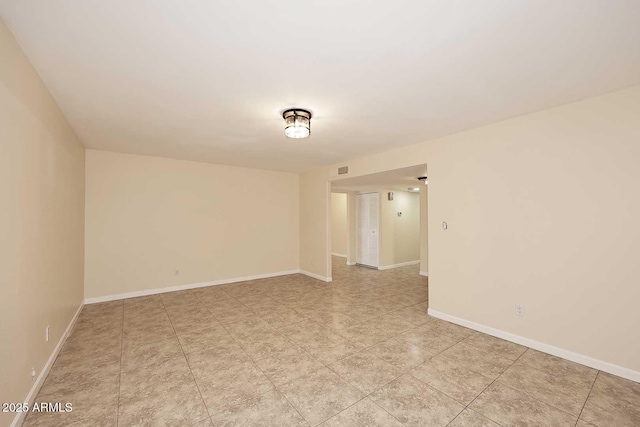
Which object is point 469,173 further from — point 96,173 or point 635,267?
point 96,173

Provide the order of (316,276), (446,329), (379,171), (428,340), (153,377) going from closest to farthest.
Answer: (153,377), (428,340), (446,329), (379,171), (316,276)

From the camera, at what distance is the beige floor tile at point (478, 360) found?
2.36 meters

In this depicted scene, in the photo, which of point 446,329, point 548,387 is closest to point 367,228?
point 446,329

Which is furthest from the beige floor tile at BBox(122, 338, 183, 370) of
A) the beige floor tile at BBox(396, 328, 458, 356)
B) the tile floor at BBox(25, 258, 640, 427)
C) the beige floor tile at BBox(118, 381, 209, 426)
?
the beige floor tile at BBox(396, 328, 458, 356)

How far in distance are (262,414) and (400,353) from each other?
150 cm

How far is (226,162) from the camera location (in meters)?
5.31

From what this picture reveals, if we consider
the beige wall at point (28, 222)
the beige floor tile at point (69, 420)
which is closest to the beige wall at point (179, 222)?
the beige wall at point (28, 222)

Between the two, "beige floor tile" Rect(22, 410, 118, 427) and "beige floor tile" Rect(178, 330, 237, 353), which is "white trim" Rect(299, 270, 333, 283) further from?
"beige floor tile" Rect(22, 410, 118, 427)

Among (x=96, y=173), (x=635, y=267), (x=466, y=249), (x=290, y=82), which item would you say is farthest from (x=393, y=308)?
(x=96, y=173)

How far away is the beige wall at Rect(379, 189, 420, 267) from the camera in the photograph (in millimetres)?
7148

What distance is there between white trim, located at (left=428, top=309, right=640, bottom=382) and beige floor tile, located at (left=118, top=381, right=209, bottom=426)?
311 cm

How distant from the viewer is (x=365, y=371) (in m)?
2.35

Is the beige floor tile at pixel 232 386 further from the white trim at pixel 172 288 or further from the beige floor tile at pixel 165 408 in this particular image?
the white trim at pixel 172 288

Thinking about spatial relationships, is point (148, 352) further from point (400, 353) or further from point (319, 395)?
point (400, 353)
